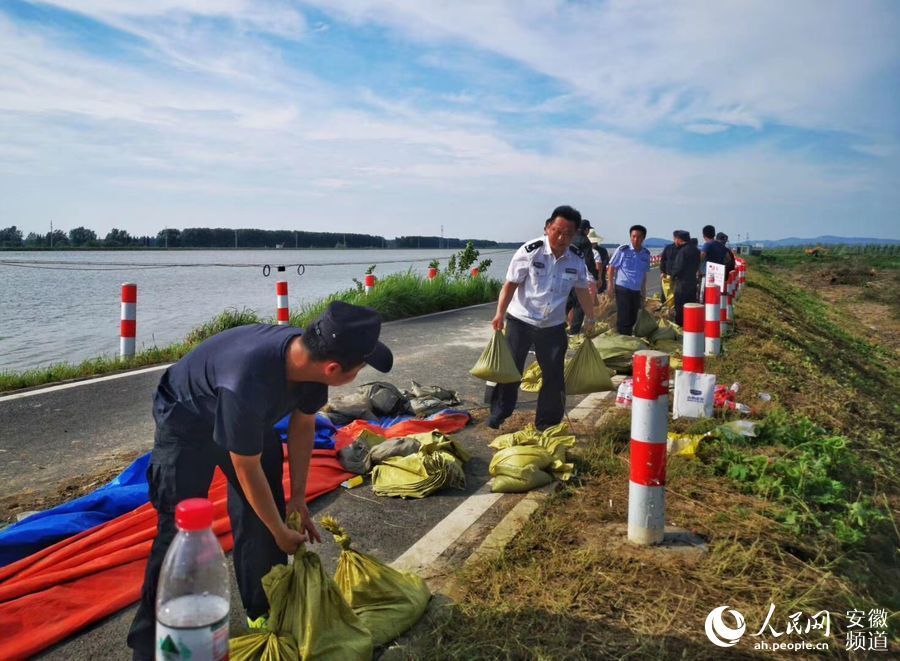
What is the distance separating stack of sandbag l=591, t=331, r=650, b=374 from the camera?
9.01 metres

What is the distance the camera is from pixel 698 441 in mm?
5051

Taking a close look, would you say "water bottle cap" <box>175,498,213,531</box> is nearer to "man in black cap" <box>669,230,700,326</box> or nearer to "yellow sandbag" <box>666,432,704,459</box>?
"yellow sandbag" <box>666,432,704,459</box>

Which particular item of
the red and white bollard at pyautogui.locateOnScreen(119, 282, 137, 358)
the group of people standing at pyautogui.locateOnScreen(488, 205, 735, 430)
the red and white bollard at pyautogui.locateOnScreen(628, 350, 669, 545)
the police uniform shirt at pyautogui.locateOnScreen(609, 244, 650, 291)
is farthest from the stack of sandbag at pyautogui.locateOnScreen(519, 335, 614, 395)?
the red and white bollard at pyautogui.locateOnScreen(119, 282, 137, 358)

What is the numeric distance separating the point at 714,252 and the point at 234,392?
1220 cm

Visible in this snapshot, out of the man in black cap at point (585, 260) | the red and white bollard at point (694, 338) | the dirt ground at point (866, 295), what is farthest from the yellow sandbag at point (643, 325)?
the dirt ground at point (866, 295)

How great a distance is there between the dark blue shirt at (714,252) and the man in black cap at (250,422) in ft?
38.3

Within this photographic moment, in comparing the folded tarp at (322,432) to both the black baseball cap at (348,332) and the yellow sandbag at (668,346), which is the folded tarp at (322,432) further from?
the yellow sandbag at (668,346)

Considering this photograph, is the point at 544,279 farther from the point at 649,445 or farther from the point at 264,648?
the point at 264,648

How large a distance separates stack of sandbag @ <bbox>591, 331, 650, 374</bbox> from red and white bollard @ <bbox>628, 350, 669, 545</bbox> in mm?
5466

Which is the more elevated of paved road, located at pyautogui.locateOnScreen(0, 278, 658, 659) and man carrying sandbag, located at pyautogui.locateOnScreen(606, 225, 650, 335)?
man carrying sandbag, located at pyautogui.locateOnScreen(606, 225, 650, 335)

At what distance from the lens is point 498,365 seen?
19.9 feet

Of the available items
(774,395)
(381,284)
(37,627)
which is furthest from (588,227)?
(37,627)

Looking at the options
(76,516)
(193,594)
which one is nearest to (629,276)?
(76,516)

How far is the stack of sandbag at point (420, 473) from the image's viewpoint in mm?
4711
